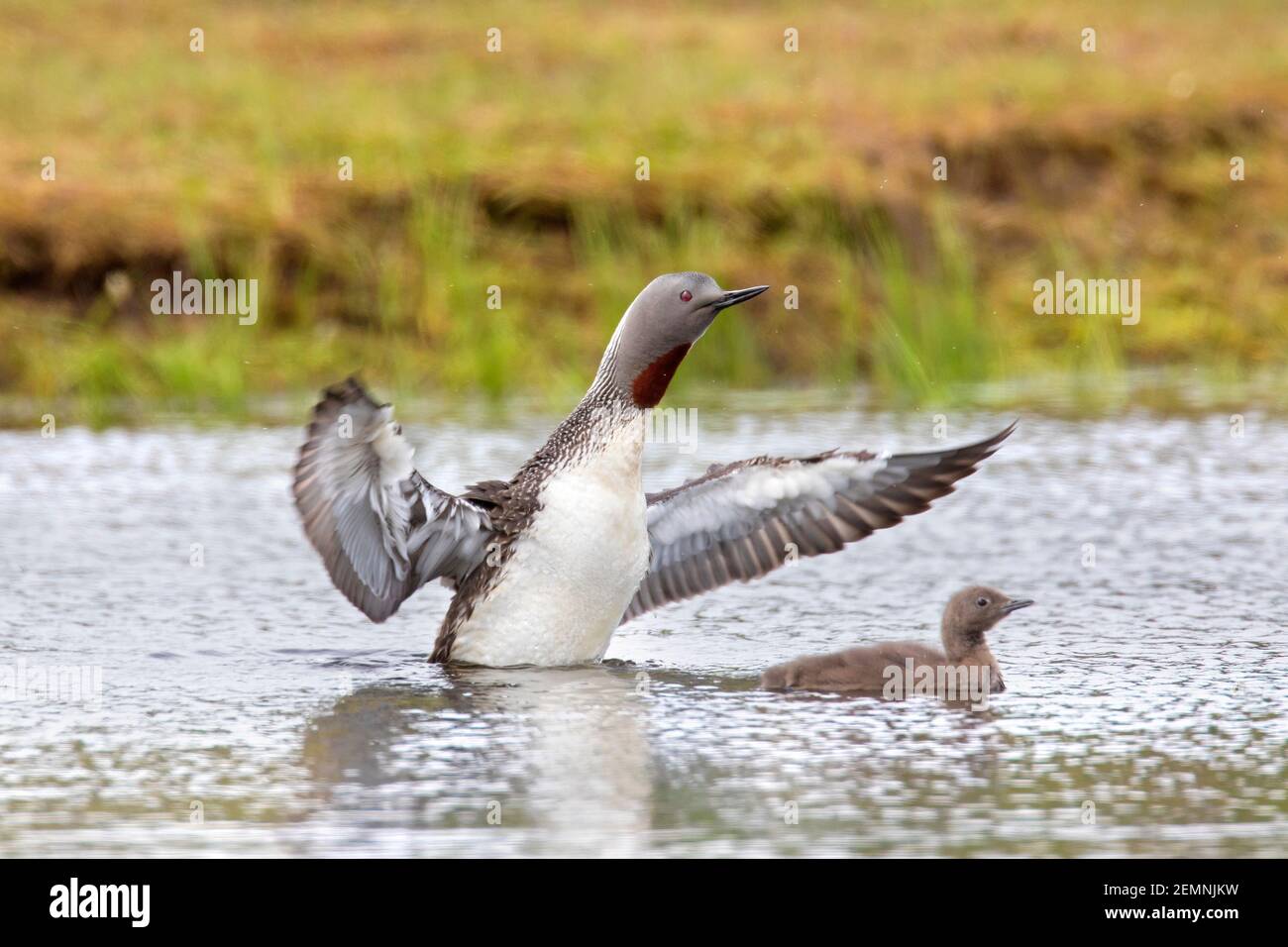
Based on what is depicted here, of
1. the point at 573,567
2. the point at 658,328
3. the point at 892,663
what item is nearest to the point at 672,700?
the point at 573,567

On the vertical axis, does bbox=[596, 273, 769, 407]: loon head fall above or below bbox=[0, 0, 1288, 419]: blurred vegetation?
below

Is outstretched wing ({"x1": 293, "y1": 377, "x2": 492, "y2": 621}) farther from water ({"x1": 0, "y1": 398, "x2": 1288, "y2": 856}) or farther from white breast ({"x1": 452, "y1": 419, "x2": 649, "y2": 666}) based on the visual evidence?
water ({"x1": 0, "y1": 398, "x2": 1288, "y2": 856})

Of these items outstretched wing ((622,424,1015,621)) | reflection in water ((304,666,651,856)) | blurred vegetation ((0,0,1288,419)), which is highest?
blurred vegetation ((0,0,1288,419))

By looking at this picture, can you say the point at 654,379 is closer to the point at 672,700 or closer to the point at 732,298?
the point at 732,298

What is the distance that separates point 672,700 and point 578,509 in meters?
0.71

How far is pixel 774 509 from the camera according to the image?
24.1 feet

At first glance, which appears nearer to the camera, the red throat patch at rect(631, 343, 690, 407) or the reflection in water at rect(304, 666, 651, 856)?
the reflection in water at rect(304, 666, 651, 856)

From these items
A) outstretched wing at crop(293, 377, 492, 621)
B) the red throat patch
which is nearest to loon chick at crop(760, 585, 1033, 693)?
the red throat patch

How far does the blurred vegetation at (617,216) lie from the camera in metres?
13.6

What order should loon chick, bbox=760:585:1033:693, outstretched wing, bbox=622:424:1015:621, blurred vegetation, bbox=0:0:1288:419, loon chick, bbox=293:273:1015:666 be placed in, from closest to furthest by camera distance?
loon chick, bbox=760:585:1033:693 < loon chick, bbox=293:273:1015:666 < outstretched wing, bbox=622:424:1015:621 < blurred vegetation, bbox=0:0:1288:419

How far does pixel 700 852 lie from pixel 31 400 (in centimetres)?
944

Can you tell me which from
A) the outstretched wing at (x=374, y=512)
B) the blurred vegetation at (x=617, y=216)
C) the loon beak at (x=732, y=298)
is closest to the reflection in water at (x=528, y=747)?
the outstretched wing at (x=374, y=512)

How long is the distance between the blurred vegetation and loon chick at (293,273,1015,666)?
5246 millimetres

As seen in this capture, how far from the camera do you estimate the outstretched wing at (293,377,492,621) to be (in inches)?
254
